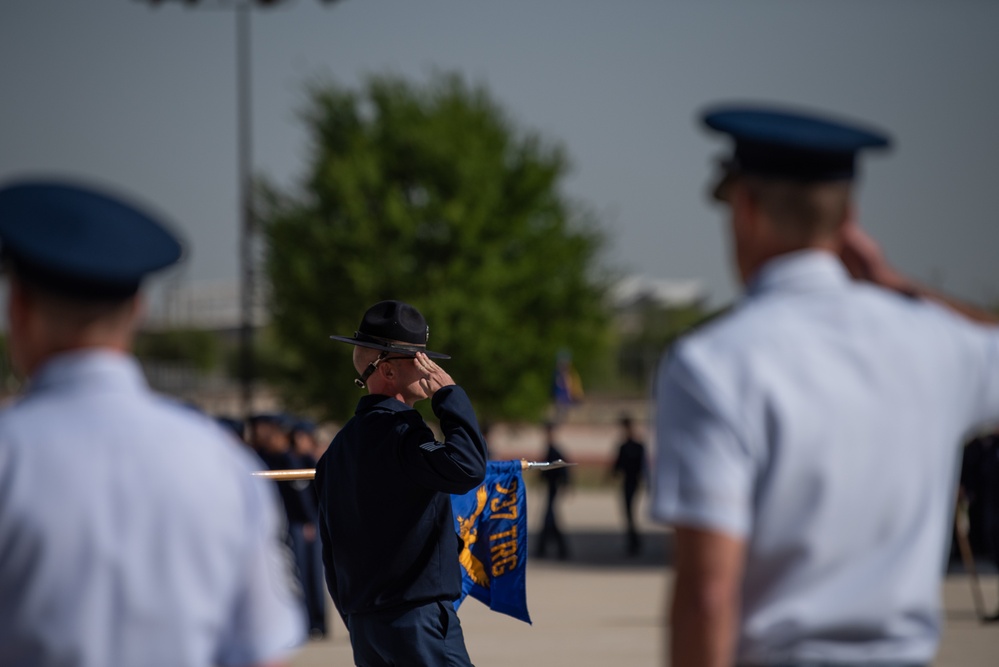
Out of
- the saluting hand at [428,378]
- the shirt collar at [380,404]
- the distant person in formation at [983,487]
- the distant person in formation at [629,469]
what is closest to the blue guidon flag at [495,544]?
the saluting hand at [428,378]

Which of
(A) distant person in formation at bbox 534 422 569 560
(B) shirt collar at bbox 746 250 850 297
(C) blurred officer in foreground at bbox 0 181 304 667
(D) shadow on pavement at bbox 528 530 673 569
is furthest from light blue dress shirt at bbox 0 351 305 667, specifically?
(A) distant person in formation at bbox 534 422 569 560

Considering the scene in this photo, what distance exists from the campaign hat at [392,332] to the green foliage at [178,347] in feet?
260

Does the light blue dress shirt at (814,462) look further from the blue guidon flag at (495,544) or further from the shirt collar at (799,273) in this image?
the blue guidon flag at (495,544)

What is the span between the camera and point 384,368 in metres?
5.47

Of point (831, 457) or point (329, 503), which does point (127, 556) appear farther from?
point (329, 503)

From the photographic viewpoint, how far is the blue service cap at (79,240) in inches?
86.8

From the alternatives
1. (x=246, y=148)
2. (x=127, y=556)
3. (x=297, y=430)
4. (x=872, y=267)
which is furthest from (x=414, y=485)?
(x=246, y=148)

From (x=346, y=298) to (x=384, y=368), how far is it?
97.1ft

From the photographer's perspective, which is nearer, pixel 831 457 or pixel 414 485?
pixel 831 457

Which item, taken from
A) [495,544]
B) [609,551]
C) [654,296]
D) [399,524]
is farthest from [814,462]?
[654,296]

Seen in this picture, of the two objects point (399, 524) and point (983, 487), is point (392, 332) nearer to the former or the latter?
point (399, 524)

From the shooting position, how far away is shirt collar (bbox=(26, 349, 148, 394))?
219 centimetres

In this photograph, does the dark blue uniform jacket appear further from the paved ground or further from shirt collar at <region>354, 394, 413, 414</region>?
the paved ground

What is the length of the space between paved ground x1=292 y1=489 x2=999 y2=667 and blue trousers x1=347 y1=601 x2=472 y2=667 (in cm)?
514
